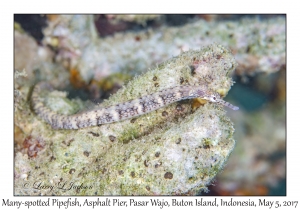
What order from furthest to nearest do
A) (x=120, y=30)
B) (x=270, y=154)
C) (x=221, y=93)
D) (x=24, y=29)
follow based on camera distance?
(x=270, y=154) → (x=120, y=30) → (x=24, y=29) → (x=221, y=93)

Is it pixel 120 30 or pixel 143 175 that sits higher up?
pixel 120 30

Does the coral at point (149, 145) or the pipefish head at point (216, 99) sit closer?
the coral at point (149, 145)

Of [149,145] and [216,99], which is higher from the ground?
[216,99]

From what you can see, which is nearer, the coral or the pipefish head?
the coral

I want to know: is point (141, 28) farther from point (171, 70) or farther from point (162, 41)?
point (171, 70)

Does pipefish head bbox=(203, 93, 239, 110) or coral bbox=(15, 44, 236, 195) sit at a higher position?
pipefish head bbox=(203, 93, 239, 110)

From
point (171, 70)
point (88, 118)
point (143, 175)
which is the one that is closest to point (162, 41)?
point (171, 70)

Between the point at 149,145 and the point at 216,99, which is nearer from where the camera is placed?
the point at 149,145
